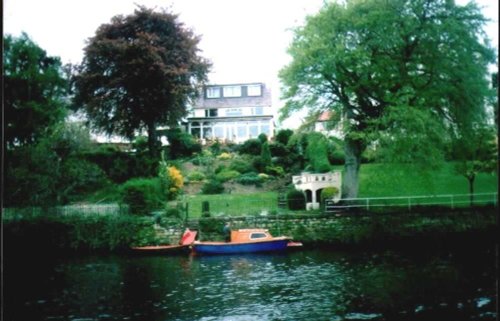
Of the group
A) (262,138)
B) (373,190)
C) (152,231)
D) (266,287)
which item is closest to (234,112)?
(262,138)

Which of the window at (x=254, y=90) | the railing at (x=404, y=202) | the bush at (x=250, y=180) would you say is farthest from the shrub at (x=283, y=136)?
the railing at (x=404, y=202)

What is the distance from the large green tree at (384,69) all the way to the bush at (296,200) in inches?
49.5

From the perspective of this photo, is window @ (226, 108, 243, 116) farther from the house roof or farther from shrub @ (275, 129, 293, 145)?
the house roof

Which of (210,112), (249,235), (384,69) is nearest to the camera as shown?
(384,69)

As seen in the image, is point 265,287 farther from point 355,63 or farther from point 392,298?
point 355,63

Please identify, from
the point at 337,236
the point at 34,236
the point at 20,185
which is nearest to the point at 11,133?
the point at 20,185

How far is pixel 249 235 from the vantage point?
36.7 feet

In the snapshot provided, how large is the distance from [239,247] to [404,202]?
3.99 metres

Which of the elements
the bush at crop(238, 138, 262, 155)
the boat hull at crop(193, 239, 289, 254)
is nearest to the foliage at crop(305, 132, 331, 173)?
the bush at crop(238, 138, 262, 155)

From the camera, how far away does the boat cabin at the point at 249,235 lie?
11.1 meters

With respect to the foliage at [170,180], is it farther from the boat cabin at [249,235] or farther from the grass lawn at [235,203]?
the boat cabin at [249,235]

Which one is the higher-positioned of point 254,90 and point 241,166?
point 254,90

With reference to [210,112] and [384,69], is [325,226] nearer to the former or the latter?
[384,69]

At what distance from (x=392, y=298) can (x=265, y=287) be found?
2.00 metres
